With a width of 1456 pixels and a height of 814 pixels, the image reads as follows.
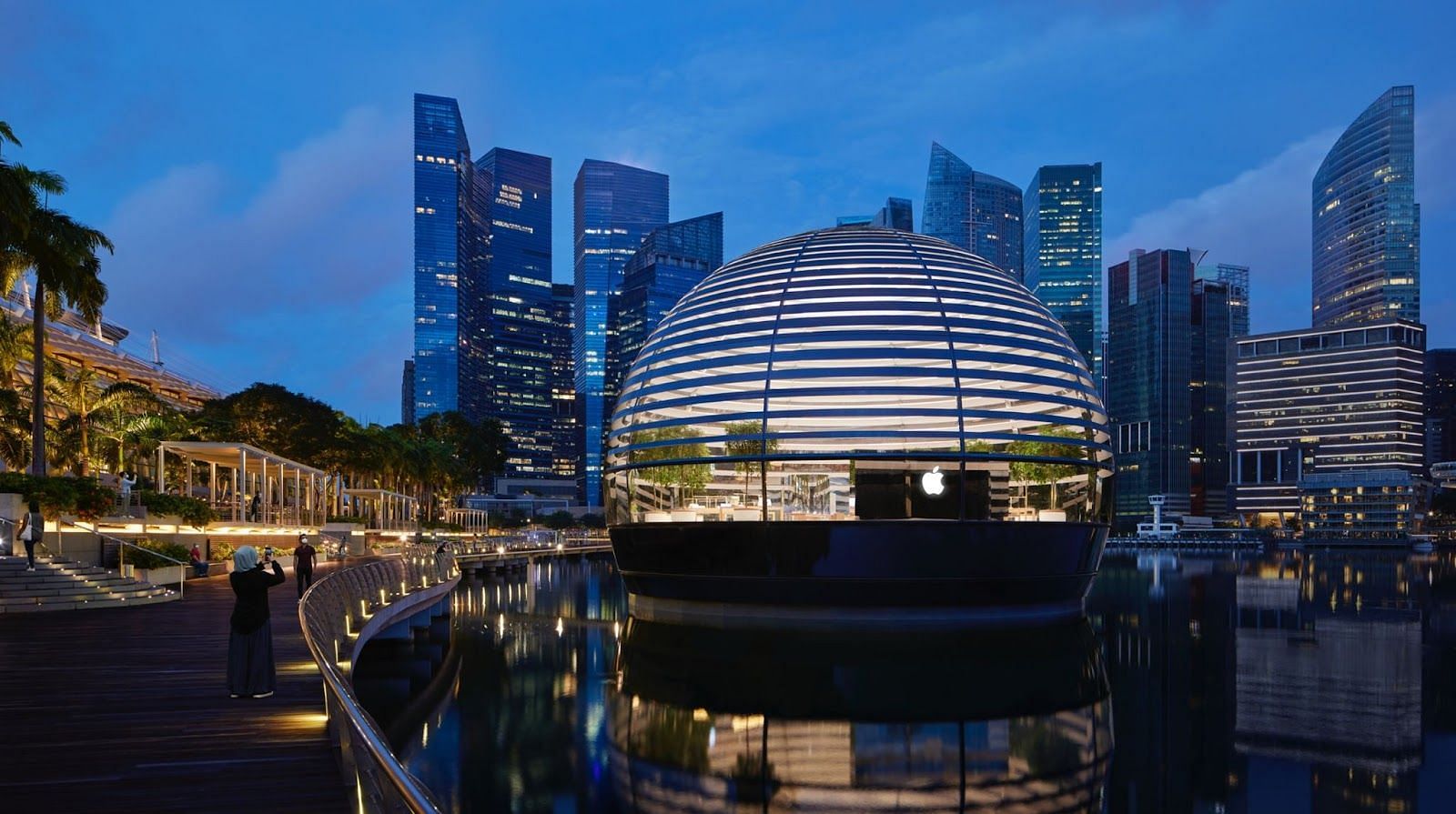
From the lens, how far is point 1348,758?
15938 mm

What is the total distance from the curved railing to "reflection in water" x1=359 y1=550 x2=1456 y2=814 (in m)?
1.61

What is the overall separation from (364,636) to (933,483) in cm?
1748

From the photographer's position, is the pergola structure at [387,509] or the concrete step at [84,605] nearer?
the concrete step at [84,605]

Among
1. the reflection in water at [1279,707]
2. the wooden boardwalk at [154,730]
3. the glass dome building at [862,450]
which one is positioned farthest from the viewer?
the glass dome building at [862,450]

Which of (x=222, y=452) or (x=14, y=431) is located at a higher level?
(x=14, y=431)

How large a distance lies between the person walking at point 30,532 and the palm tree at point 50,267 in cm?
639

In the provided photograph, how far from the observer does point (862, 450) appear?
32125 millimetres

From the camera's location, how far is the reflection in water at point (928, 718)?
14.5 m

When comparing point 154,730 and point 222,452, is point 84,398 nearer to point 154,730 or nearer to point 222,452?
point 222,452

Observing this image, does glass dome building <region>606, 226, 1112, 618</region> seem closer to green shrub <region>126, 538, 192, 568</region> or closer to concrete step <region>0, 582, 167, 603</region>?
green shrub <region>126, 538, 192, 568</region>

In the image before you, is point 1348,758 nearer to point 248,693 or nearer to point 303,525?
point 248,693

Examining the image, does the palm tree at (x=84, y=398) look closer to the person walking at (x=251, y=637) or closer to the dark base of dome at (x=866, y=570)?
the dark base of dome at (x=866, y=570)

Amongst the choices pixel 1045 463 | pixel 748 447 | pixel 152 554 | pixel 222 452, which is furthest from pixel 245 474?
pixel 1045 463

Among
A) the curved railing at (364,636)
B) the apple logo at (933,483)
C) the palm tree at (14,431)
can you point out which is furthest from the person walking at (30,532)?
the palm tree at (14,431)
